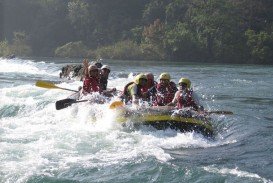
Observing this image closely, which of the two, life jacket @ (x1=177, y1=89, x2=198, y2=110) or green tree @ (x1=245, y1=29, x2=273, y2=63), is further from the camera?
green tree @ (x1=245, y1=29, x2=273, y2=63)

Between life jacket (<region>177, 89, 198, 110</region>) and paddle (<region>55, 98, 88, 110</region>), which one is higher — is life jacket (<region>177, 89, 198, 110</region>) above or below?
above

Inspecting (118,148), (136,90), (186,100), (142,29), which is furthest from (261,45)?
(118,148)

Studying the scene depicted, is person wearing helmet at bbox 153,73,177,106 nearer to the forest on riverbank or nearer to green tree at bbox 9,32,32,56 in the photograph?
the forest on riverbank

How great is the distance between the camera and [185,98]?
Result: 31.9 feet

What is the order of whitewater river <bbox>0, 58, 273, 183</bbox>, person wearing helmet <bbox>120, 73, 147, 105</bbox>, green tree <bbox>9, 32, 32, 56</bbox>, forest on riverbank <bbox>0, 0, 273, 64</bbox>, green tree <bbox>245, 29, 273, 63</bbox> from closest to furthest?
whitewater river <bbox>0, 58, 273, 183</bbox> → person wearing helmet <bbox>120, 73, 147, 105</bbox> → green tree <bbox>245, 29, 273, 63</bbox> → forest on riverbank <bbox>0, 0, 273, 64</bbox> → green tree <bbox>9, 32, 32, 56</bbox>

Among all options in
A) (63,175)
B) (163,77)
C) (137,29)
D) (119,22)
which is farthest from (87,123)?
(119,22)

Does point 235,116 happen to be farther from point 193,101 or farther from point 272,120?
point 193,101

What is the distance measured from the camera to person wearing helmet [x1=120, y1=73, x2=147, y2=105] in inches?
412

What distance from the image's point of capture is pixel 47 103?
13.9 m

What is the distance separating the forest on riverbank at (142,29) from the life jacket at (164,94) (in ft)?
88.2

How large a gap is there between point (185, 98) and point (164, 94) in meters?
0.78

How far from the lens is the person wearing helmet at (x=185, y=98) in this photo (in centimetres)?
968

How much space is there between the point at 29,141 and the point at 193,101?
10.7ft

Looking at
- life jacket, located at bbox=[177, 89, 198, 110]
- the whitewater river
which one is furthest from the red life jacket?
life jacket, located at bbox=[177, 89, 198, 110]
